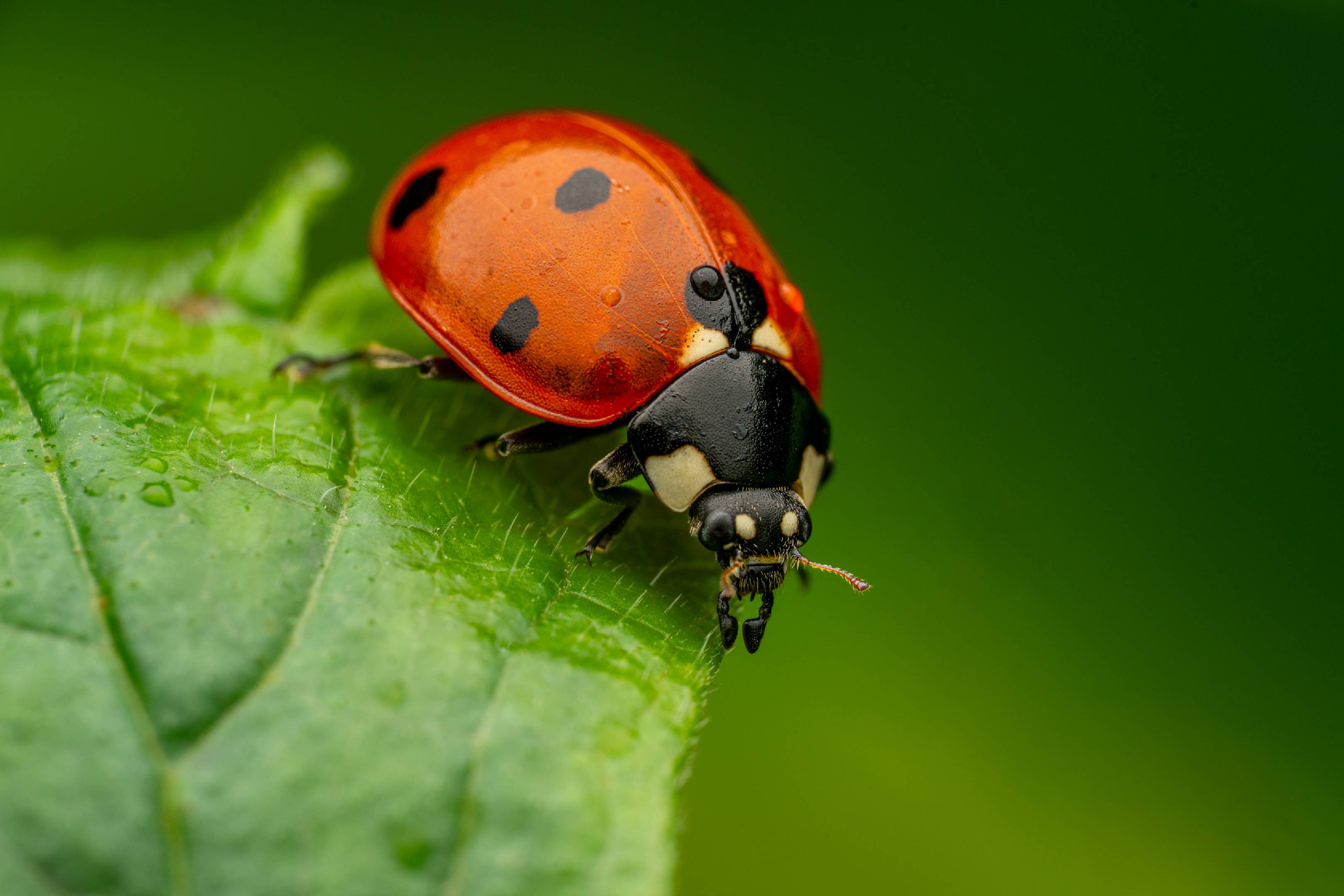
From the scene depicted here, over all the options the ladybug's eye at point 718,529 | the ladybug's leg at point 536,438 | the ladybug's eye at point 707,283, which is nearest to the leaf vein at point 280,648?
the ladybug's leg at point 536,438

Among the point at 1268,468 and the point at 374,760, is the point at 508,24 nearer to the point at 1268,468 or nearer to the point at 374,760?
the point at 1268,468

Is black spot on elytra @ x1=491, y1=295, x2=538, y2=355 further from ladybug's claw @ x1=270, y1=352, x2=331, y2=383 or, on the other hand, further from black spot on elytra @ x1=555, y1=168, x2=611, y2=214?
ladybug's claw @ x1=270, y1=352, x2=331, y2=383

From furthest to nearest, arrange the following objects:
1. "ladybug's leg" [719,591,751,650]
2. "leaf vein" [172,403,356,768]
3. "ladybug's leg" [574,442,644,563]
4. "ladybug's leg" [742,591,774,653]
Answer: "ladybug's leg" [574,442,644,563], "ladybug's leg" [742,591,774,653], "ladybug's leg" [719,591,751,650], "leaf vein" [172,403,356,768]

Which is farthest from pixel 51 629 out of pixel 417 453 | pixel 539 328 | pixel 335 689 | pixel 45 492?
pixel 539 328

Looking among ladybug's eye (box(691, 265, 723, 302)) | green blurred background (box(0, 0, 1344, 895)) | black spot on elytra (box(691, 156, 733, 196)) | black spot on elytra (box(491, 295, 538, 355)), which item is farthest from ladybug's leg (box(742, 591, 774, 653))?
black spot on elytra (box(691, 156, 733, 196))

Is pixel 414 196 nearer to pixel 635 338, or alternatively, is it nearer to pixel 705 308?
pixel 635 338

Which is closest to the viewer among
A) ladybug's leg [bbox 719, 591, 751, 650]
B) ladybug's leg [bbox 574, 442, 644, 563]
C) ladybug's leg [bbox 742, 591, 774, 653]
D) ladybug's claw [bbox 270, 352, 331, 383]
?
ladybug's leg [bbox 719, 591, 751, 650]

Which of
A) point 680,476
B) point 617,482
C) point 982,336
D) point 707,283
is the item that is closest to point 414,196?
point 707,283
